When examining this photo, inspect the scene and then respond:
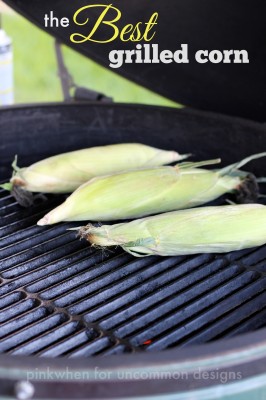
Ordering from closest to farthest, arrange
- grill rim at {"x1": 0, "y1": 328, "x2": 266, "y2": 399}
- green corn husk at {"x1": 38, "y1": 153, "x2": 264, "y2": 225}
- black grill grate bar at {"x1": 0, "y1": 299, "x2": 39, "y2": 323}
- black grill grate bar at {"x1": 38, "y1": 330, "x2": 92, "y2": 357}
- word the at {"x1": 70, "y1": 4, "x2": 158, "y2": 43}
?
grill rim at {"x1": 0, "y1": 328, "x2": 266, "y2": 399}
black grill grate bar at {"x1": 38, "y1": 330, "x2": 92, "y2": 357}
black grill grate bar at {"x1": 0, "y1": 299, "x2": 39, "y2": 323}
green corn husk at {"x1": 38, "y1": 153, "x2": 264, "y2": 225}
word the at {"x1": 70, "y1": 4, "x2": 158, "y2": 43}

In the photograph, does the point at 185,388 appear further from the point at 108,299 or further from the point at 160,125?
the point at 160,125

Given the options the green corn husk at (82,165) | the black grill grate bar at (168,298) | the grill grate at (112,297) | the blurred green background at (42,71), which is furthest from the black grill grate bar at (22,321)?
the blurred green background at (42,71)

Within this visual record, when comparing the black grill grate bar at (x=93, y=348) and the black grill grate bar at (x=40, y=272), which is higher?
the black grill grate bar at (x=40, y=272)

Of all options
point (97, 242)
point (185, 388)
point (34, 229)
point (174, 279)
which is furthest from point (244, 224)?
point (185, 388)

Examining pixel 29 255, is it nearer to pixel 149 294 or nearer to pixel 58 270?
pixel 58 270

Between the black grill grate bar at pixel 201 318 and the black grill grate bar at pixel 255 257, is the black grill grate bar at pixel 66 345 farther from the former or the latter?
the black grill grate bar at pixel 255 257

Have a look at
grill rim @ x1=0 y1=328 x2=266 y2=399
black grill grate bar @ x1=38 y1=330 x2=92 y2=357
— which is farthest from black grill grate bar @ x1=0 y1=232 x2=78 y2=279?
grill rim @ x1=0 y1=328 x2=266 y2=399

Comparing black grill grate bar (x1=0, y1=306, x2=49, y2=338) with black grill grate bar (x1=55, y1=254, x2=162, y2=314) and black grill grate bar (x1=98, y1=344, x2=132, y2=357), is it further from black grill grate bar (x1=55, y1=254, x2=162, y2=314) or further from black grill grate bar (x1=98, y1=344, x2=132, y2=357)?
black grill grate bar (x1=98, y1=344, x2=132, y2=357)
